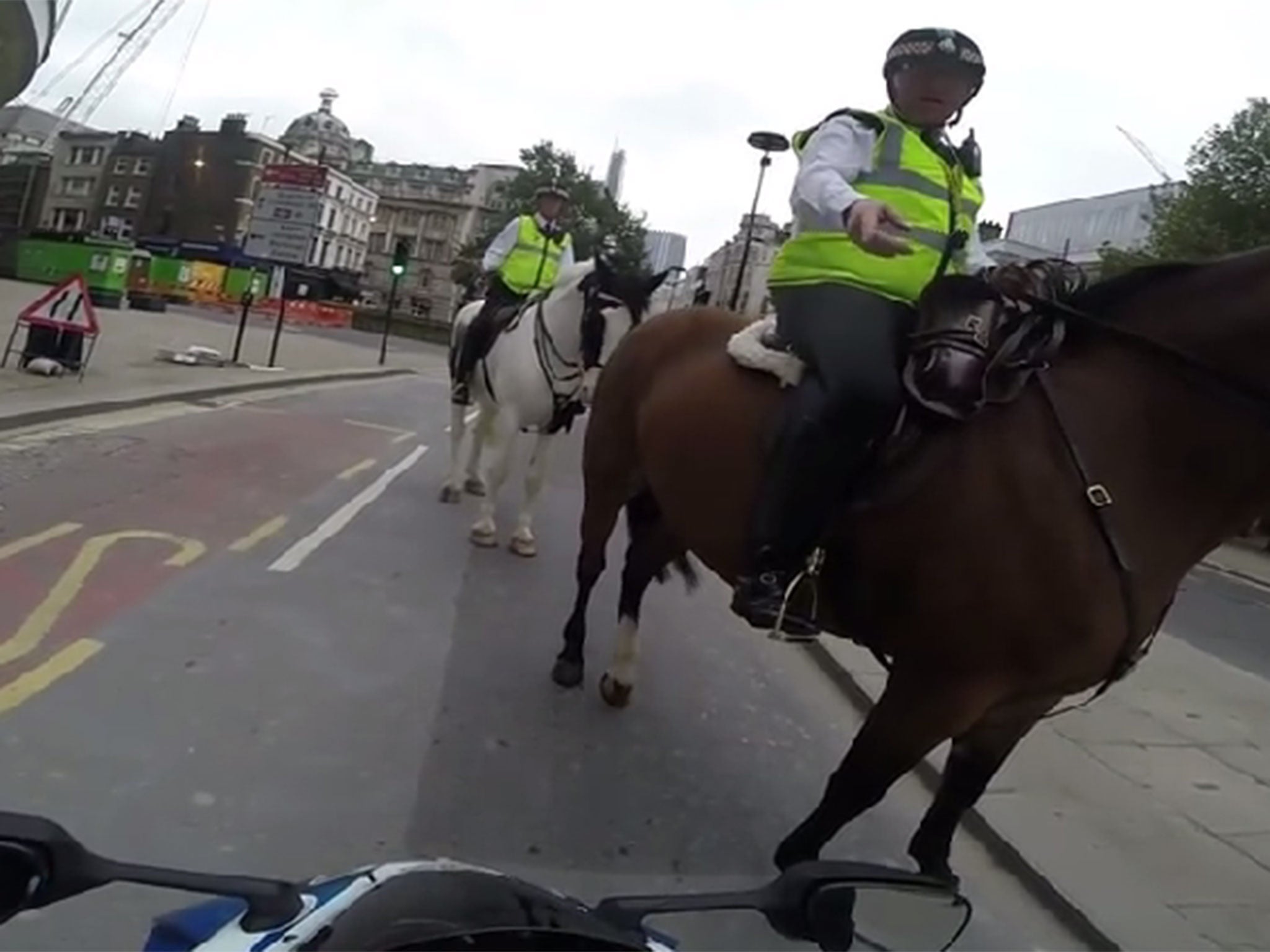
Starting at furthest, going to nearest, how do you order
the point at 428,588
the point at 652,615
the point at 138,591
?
the point at 652,615 < the point at 428,588 < the point at 138,591

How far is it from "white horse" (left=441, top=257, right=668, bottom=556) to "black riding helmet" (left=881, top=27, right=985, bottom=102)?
172 inches

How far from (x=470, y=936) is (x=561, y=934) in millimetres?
116

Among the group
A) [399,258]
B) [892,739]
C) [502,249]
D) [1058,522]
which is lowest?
[892,739]

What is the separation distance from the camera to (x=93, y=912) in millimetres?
3098

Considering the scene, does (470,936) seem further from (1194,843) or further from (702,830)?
(1194,843)

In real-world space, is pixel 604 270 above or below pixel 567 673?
above

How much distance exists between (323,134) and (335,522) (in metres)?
135

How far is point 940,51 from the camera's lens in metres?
3.51

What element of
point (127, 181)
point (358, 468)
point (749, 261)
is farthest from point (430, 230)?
point (358, 468)

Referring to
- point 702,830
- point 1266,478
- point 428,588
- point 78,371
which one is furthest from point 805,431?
point 78,371

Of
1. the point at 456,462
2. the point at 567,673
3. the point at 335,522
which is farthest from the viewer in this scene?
the point at 456,462

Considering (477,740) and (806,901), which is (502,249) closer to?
(477,740)

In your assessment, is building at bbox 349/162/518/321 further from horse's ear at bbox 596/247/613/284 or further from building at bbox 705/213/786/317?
horse's ear at bbox 596/247/613/284

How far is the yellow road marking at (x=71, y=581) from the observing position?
5.09 m
